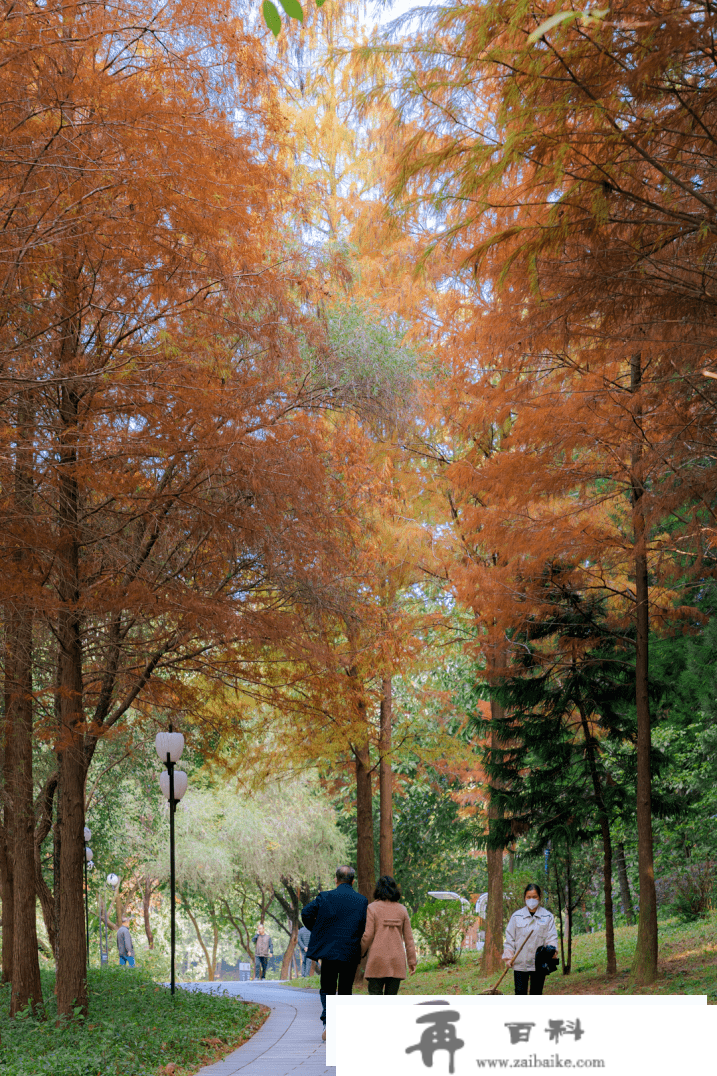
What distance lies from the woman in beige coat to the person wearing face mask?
1.56m

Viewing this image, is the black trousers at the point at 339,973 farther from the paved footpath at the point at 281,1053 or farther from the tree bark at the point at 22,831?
the tree bark at the point at 22,831

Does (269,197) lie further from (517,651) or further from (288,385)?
(517,651)

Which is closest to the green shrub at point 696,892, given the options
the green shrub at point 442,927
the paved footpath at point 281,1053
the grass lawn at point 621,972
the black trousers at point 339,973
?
the grass lawn at point 621,972

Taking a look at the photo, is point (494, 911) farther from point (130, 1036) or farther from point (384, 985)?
point (384, 985)

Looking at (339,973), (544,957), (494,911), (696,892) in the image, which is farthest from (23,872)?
(696,892)

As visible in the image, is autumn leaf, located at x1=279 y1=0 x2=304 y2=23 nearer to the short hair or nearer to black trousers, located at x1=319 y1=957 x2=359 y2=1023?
the short hair

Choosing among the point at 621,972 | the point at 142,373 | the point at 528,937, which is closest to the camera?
the point at 142,373

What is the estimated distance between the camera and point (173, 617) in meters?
10.5

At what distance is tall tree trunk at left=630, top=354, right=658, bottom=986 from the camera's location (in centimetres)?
1148

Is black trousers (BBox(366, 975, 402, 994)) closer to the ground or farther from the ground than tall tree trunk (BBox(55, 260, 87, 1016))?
closer to the ground

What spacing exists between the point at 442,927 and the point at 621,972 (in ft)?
23.9

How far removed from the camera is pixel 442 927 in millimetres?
19734

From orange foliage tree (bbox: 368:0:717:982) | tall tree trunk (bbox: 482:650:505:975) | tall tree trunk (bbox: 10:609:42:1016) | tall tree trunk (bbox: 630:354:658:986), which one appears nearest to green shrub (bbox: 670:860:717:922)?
tall tree trunk (bbox: 482:650:505:975)

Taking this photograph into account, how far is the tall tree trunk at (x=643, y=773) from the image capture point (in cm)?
1148
